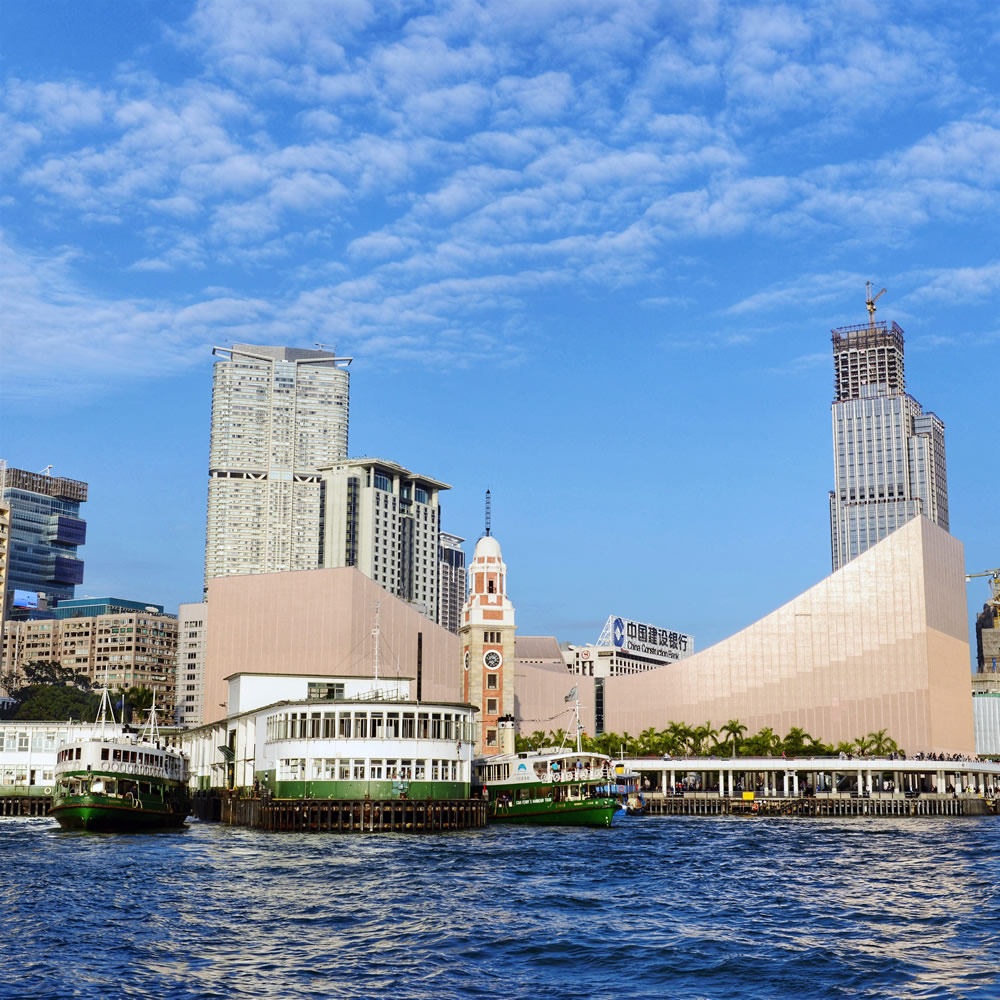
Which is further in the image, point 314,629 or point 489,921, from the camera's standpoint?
point 314,629

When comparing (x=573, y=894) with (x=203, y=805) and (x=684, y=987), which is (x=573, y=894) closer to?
(x=684, y=987)

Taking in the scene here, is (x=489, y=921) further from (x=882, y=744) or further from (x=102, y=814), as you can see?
(x=882, y=744)

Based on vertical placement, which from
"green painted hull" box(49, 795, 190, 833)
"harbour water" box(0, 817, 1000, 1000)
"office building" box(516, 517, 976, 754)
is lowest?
"harbour water" box(0, 817, 1000, 1000)

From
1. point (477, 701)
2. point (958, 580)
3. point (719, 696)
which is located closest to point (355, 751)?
point (477, 701)

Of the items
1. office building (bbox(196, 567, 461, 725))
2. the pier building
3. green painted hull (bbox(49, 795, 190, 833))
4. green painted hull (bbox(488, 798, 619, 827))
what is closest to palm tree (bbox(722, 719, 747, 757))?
office building (bbox(196, 567, 461, 725))

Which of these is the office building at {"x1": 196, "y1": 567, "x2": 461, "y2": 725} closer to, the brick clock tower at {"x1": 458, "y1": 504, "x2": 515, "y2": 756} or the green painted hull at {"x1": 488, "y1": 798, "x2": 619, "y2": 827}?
the brick clock tower at {"x1": 458, "y1": 504, "x2": 515, "y2": 756}

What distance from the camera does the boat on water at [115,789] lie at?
7094 cm

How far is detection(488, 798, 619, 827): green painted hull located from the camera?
273ft

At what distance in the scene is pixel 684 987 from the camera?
28766 millimetres

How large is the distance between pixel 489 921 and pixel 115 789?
41.1 m

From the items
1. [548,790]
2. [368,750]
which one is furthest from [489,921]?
[548,790]

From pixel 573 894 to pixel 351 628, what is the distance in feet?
356

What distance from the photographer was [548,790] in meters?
87.1

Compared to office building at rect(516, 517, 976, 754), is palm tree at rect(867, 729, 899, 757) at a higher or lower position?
lower
